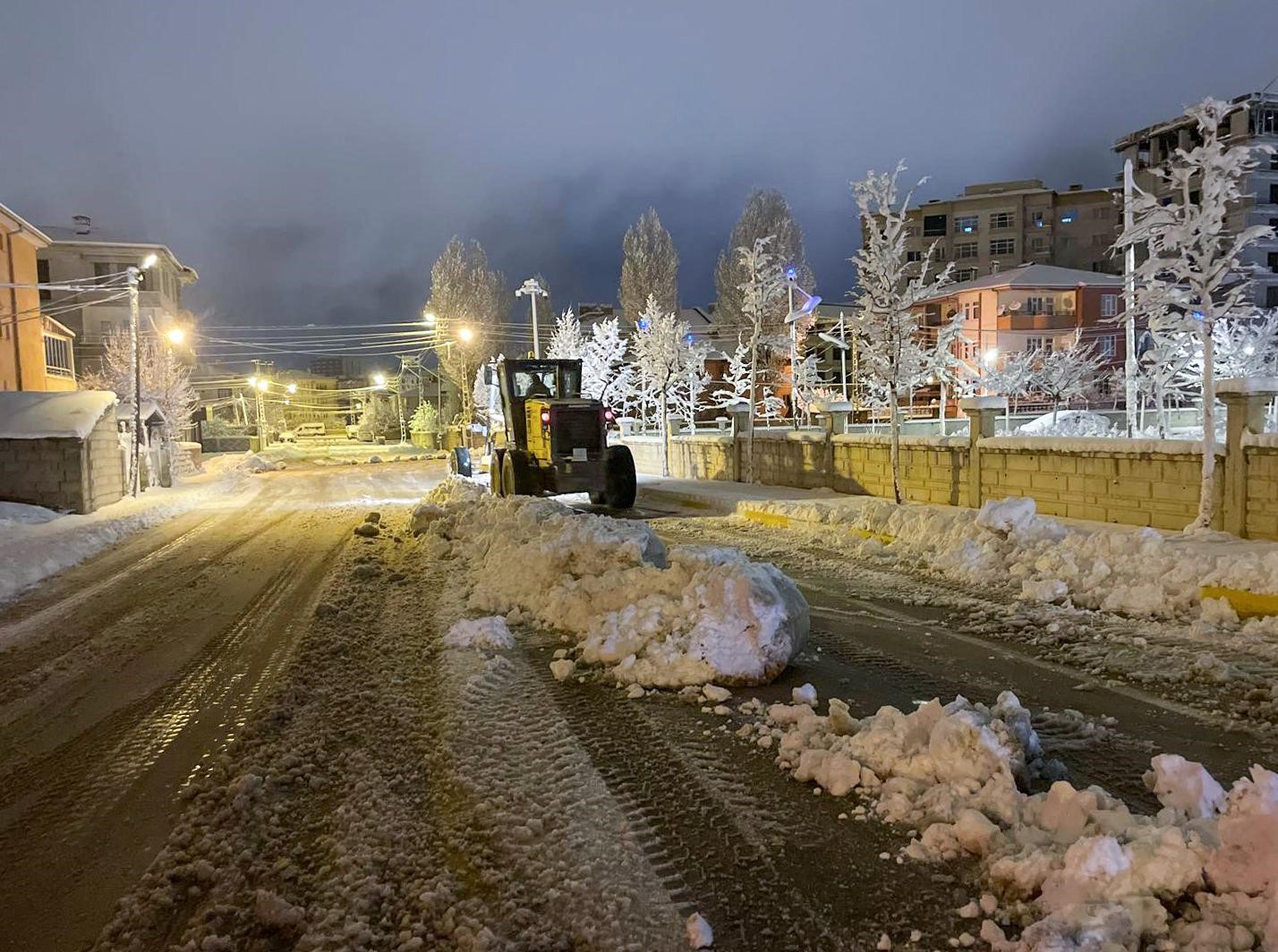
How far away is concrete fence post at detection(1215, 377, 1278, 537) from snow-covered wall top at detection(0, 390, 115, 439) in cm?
2283

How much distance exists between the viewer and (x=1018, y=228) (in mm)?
69250

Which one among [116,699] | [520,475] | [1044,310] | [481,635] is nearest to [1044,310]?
[1044,310]

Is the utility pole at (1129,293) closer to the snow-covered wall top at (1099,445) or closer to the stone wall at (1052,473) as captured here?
the snow-covered wall top at (1099,445)

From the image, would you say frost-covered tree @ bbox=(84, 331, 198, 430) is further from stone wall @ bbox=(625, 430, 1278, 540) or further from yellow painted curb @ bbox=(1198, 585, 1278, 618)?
yellow painted curb @ bbox=(1198, 585, 1278, 618)

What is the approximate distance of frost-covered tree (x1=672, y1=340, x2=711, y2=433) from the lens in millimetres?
38469

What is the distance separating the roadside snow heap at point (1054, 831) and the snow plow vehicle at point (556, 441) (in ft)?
44.5

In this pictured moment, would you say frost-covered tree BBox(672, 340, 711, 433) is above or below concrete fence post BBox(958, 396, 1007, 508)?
above

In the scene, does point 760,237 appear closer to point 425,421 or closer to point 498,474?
point 425,421

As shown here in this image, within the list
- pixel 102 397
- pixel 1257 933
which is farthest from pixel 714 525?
pixel 102 397

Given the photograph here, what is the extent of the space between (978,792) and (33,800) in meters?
4.99

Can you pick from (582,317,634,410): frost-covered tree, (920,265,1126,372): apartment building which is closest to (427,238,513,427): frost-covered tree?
(582,317,634,410): frost-covered tree

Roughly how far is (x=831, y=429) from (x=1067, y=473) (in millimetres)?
6984

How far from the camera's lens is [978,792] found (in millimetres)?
3811

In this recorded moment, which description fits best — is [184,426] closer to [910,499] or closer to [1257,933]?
[910,499]
